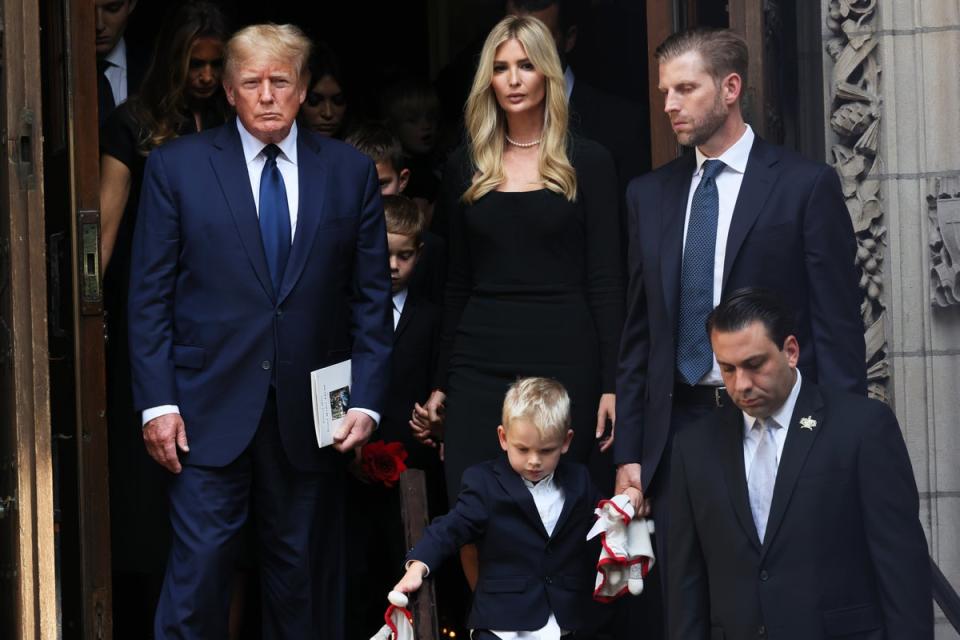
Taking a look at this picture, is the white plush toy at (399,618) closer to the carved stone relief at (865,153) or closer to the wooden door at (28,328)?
the wooden door at (28,328)

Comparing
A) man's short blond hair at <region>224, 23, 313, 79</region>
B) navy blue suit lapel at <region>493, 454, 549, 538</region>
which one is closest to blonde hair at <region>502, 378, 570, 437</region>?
navy blue suit lapel at <region>493, 454, 549, 538</region>

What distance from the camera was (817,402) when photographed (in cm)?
579

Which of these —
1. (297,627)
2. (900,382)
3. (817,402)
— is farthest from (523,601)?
(900,382)

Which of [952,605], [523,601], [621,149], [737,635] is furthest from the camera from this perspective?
[621,149]

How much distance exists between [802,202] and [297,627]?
2160 mm

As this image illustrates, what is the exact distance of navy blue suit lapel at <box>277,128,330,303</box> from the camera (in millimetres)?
6883

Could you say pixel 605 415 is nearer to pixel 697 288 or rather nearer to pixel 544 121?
pixel 697 288

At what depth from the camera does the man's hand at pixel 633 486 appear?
655 cm

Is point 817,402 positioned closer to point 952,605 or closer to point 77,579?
point 952,605

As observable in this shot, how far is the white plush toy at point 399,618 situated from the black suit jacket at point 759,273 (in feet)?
2.92

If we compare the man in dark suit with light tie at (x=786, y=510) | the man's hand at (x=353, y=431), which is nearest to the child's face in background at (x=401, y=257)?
the man's hand at (x=353, y=431)

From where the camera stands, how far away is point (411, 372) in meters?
7.71

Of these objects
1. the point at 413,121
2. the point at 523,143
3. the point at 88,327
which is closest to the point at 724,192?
the point at 523,143

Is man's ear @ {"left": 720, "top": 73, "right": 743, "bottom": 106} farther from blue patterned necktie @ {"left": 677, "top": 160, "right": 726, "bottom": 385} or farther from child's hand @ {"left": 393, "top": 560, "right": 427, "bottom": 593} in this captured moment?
child's hand @ {"left": 393, "top": 560, "right": 427, "bottom": 593}
